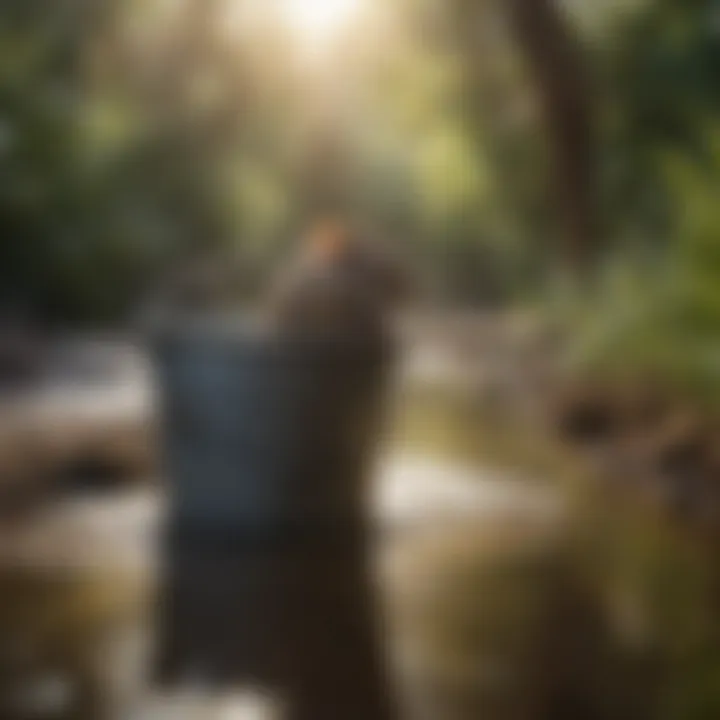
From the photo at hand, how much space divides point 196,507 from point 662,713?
40 centimetres

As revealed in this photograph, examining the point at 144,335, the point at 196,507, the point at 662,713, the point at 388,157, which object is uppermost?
the point at 388,157

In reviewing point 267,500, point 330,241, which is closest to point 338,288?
point 330,241

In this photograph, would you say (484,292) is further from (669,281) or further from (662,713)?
(662,713)

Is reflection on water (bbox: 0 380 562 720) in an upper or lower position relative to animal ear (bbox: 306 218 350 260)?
lower

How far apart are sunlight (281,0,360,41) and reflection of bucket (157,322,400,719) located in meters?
0.25

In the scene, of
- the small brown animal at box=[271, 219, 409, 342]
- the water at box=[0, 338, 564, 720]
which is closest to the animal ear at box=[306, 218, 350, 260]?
the small brown animal at box=[271, 219, 409, 342]

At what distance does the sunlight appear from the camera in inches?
44.3

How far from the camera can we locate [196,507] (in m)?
1.12

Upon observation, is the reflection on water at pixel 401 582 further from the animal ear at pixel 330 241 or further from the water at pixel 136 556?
the animal ear at pixel 330 241

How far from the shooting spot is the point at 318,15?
3.69ft

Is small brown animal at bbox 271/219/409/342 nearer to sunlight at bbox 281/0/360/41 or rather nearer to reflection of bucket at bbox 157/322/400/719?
reflection of bucket at bbox 157/322/400/719

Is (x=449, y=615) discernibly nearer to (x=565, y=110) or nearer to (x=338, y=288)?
(x=338, y=288)

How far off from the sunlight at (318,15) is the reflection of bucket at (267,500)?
0.81 feet

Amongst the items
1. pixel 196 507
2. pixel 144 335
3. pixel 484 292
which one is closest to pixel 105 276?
pixel 144 335
